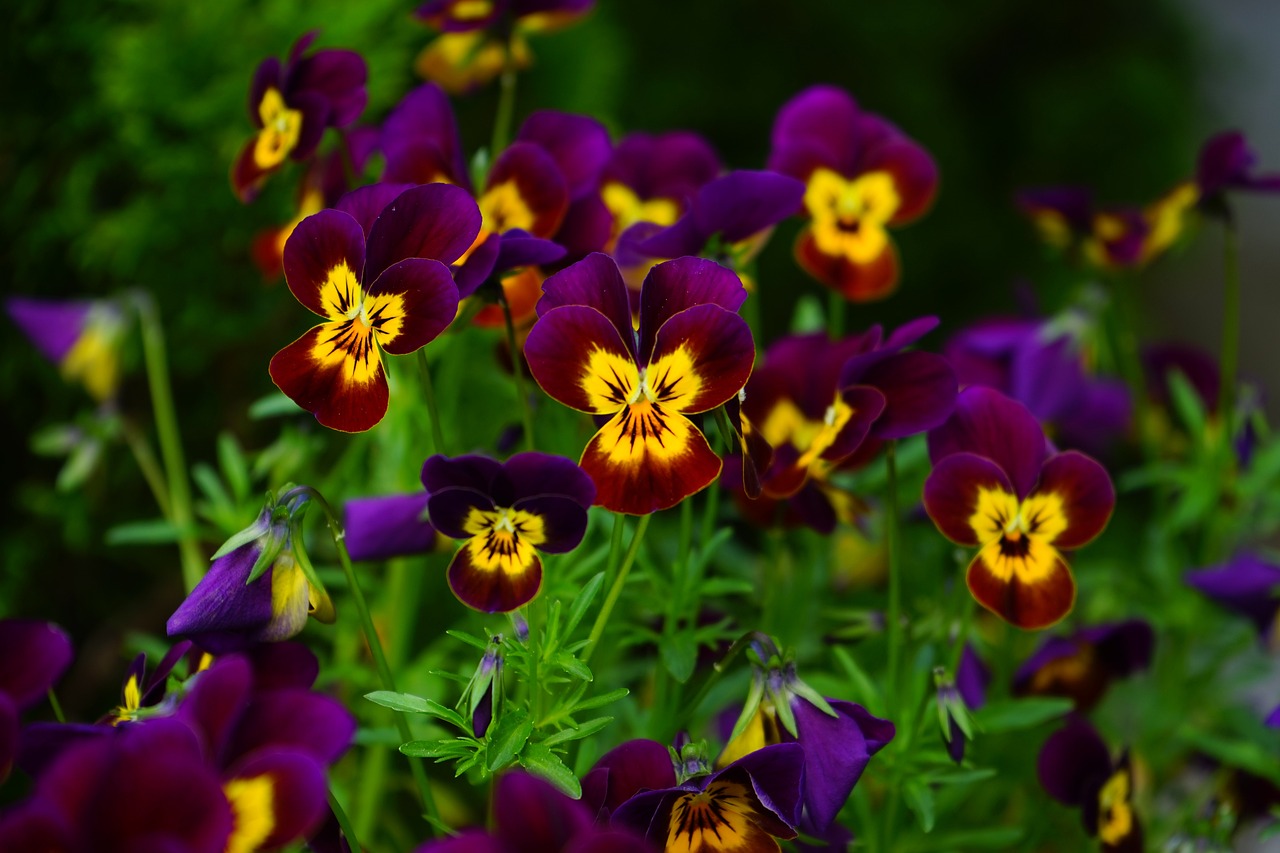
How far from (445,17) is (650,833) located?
20.9 inches

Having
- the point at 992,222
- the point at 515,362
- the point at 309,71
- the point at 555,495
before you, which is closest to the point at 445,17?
the point at 309,71

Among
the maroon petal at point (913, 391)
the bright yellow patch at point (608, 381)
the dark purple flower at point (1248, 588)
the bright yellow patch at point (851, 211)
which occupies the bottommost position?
the dark purple flower at point (1248, 588)

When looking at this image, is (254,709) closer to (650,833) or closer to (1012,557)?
(650,833)

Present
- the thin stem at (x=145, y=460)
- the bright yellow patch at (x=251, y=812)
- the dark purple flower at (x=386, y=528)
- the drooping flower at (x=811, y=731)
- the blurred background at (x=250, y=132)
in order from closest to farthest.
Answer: the bright yellow patch at (x=251, y=812) → the drooping flower at (x=811, y=731) → the dark purple flower at (x=386, y=528) → the thin stem at (x=145, y=460) → the blurred background at (x=250, y=132)

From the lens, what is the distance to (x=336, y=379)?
49cm

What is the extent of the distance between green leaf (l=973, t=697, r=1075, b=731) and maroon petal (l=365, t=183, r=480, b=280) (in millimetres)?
400

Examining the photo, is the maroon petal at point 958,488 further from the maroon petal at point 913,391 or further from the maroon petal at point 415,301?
the maroon petal at point 415,301

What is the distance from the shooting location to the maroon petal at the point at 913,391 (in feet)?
1.75

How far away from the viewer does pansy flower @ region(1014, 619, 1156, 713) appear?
757 mm

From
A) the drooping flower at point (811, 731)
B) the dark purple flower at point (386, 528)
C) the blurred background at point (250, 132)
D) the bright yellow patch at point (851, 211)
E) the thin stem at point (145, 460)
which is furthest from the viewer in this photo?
the blurred background at point (250, 132)

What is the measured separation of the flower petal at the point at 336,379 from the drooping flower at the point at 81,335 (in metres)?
0.52

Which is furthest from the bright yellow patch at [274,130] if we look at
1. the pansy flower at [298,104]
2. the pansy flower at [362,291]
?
the pansy flower at [362,291]

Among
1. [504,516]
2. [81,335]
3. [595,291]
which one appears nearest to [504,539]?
[504,516]

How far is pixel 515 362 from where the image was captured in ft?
1.87
